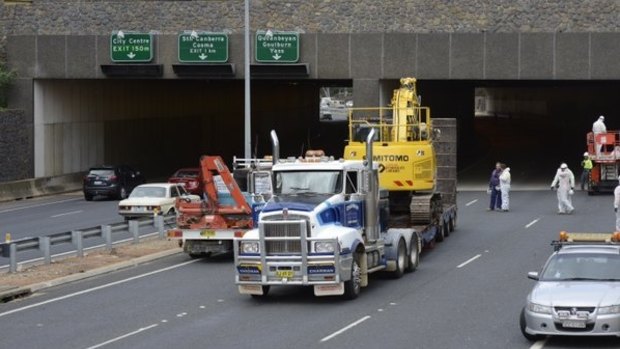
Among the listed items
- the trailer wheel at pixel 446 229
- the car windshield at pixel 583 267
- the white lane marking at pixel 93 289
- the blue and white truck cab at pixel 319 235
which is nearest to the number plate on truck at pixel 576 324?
the car windshield at pixel 583 267

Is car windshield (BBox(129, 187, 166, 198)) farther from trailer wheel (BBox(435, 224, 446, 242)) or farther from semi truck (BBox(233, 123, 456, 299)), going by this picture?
semi truck (BBox(233, 123, 456, 299))

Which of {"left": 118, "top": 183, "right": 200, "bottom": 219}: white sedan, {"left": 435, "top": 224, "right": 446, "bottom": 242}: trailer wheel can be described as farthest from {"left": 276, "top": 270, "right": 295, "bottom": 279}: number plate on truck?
{"left": 118, "top": 183, "right": 200, "bottom": 219}: white sedan

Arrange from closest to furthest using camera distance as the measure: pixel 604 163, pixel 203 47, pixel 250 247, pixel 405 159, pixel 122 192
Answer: pixel 250 247
pixel 405 159
pixel 604 163
pixel 122 192
pixel 203 47

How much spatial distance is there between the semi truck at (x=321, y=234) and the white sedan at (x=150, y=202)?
13316 millimetres

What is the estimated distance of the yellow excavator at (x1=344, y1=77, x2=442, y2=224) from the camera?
29672 mm

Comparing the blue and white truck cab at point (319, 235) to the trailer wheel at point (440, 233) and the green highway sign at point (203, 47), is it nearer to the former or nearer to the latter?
the trailer wheel at point (440, 233)

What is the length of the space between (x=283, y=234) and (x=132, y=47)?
3095 cm

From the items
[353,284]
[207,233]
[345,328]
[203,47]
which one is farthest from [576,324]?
[203,47]

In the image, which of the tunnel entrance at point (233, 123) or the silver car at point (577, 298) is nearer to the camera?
the silver car at point (577, 298)

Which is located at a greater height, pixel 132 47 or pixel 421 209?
pixel 132 47

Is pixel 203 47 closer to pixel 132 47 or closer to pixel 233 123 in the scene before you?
pixel 132 47

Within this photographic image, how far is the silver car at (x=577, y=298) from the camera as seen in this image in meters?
16.4

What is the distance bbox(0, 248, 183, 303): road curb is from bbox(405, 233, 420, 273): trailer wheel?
6.74 metres

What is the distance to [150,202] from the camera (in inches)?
1480
